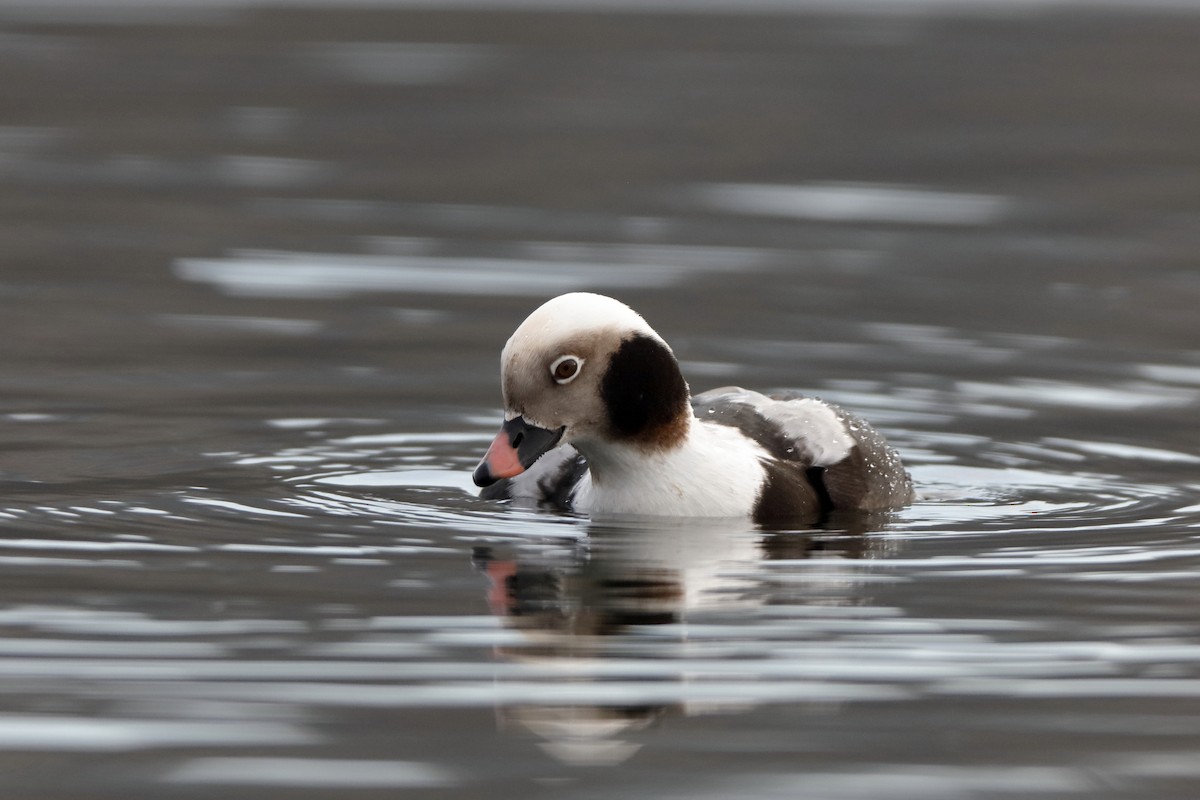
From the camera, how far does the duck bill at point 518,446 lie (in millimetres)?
10562

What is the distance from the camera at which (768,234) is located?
19609 millimetres

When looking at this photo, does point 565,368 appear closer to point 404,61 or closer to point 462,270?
point 462,270

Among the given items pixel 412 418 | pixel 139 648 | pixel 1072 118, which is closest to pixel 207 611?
pixel 139 648

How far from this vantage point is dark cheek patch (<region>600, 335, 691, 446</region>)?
10.8m

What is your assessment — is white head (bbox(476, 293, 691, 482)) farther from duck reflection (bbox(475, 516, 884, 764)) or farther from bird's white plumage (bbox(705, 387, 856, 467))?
bird's white plumage (bbox(705, 387, 856, 467))

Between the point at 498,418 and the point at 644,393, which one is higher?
the point at 644,393

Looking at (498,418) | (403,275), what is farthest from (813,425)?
(403,275)

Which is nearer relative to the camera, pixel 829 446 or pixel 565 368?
pixel 565 368

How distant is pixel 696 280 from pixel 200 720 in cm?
1043

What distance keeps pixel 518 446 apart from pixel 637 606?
4.72 ft

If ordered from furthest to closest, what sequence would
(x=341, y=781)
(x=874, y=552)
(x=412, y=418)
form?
1. (x=412, y=418)
2. (x=874, y=552)
3. (x=341, y=781)

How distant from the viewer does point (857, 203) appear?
21.3 m

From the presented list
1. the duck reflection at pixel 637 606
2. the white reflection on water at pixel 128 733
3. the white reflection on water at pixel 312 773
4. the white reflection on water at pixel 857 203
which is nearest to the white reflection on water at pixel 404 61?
the white reflection on water at pixel 857 203

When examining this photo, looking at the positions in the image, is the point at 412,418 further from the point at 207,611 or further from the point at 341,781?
the point at 341,781
